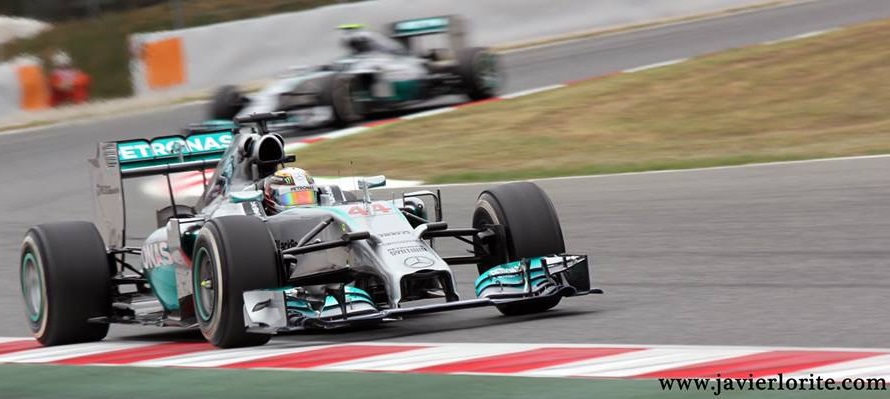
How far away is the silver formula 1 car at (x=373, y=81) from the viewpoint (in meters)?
21.7

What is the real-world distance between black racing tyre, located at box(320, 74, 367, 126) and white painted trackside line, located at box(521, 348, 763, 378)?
14613 millimetres

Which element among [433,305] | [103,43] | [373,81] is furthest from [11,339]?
[103,43]

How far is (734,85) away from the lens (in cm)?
2241

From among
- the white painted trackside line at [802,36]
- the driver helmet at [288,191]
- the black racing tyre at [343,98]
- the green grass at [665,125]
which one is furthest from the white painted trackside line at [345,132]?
the driver helmet at [288,191]

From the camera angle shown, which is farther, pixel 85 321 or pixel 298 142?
pixel 298 142

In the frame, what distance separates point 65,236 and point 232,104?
1221 cm

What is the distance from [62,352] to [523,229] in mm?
2843

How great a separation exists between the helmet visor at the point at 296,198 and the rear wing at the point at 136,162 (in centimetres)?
109

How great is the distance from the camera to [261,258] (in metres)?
8.26

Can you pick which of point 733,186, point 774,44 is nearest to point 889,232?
point 733,186

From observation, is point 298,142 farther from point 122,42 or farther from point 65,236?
point 65,236

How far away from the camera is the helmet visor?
943cm

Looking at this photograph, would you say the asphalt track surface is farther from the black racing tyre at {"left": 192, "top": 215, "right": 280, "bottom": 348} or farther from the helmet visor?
the helmet visor

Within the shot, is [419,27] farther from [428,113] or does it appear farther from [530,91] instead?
[530,91]
